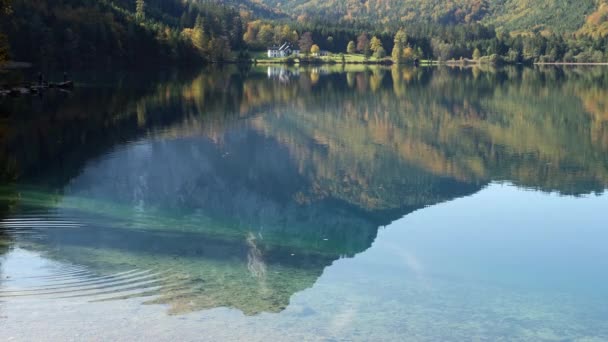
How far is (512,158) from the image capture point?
29.4m

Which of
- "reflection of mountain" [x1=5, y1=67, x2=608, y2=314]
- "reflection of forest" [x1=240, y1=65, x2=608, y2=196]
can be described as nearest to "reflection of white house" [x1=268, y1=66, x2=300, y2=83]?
"reflection of forest" [x1=240, y1=65, x2=608, y2=196]

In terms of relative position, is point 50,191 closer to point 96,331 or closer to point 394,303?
point 96,331

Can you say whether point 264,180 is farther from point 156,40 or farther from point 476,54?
point 476,54

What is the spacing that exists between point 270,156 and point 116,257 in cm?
1471

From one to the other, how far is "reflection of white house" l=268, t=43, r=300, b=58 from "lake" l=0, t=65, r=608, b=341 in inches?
5935

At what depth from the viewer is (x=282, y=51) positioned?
189500 mm

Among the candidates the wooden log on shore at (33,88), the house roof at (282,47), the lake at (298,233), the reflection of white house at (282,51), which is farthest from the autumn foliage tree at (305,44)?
the lake at (298,233)

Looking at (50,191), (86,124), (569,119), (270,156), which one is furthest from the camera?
(569,119)

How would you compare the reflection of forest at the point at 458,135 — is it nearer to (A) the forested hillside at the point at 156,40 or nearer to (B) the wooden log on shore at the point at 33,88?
(B) the wooden log on shore at the point at 33,88

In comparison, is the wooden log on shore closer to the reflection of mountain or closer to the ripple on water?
the reflection of mountain

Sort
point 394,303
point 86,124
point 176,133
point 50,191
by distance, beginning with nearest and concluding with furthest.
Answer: point 394,303
point 50,191
point 176,133
point 86,124

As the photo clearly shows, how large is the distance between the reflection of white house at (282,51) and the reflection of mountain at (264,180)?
459 feet

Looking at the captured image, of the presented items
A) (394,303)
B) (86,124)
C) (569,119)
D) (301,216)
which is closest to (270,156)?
(301,216)

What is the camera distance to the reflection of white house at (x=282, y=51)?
186 meters
